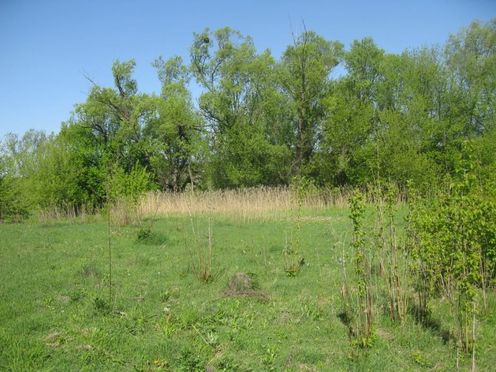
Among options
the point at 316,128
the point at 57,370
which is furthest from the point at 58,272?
the point at 316,128

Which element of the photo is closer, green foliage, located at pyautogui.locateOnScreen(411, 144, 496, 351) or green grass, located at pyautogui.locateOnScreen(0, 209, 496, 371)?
green grass, located at pyautogui.locateOnScreen(0, 209, 496, 371)

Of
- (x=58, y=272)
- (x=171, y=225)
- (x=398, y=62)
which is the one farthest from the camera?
(x=398, y=62)

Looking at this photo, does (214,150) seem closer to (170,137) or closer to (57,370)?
(170,137)

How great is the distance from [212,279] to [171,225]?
791 cm

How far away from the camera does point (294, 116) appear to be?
28.9m

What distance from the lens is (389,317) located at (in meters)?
4.86

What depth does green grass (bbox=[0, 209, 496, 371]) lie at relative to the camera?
3.91 metres

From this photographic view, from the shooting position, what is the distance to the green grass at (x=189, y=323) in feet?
12.8

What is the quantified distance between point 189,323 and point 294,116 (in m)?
25.3

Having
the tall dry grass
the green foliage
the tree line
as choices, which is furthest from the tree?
the green foliage

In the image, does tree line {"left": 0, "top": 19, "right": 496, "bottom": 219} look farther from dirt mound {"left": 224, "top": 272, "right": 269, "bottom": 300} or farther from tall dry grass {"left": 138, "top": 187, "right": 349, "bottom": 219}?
dirt mound {"left": 224, "top": 272, "right": 269, "bottom": 300}

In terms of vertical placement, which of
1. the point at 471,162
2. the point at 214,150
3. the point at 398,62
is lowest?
the point at 471,162

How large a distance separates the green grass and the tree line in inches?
645

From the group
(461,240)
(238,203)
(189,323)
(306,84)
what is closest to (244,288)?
(189,323)
